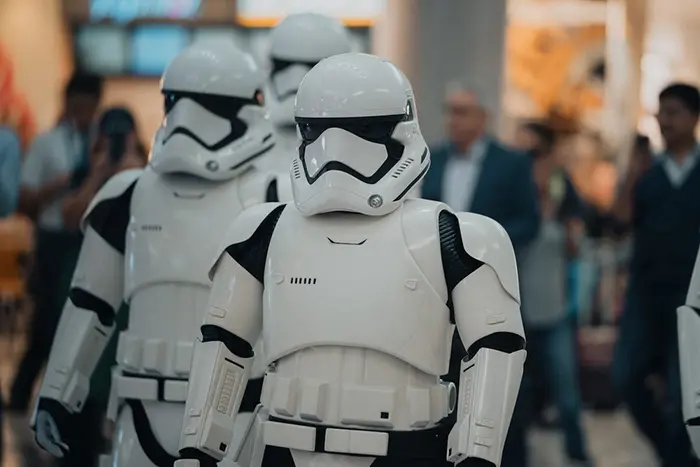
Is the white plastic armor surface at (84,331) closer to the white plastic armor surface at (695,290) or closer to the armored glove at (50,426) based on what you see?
the armored glove at (50,426)

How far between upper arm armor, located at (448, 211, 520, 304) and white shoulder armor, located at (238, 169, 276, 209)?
3.26 feet

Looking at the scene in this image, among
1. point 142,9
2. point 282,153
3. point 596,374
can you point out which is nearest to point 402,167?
point 282,153

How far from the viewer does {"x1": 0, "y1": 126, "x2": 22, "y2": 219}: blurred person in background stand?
5.77 metres

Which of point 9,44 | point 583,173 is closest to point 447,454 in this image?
point 583,173

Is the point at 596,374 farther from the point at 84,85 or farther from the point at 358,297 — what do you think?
the point at 358,297

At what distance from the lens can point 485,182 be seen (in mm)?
6422

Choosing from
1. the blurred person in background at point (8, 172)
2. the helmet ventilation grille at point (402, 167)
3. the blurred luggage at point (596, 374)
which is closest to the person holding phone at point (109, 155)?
the blurred person in background at point (8, 172)

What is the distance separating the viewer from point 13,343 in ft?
38.8

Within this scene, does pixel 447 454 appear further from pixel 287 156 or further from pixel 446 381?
pixel 287 156

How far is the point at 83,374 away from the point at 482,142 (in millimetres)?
2749

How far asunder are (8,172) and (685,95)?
9.27ft

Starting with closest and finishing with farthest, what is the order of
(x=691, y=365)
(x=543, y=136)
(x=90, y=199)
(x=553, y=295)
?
(x=691, y=365) < (x=90, y=199) < (x=553, y=295) < (x=543, y=136)

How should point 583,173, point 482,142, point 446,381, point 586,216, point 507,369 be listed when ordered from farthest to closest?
point 583,173 → point 586,216 → point 482,142 → point 446,381 → point 507,369

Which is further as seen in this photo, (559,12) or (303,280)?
(559,12)
